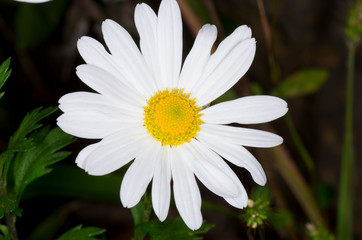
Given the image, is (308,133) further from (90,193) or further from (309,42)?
(90,193)

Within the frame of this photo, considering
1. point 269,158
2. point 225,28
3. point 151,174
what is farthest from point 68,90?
point 151,174

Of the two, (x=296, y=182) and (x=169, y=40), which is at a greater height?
(x=169, y=40)

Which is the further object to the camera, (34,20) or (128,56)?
(34,20)

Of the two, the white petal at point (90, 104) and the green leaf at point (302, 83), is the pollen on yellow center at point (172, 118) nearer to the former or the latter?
the white petal at point (90, 104)

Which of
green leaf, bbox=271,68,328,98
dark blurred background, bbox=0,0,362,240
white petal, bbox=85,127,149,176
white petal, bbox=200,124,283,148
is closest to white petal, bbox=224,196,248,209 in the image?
white petal, bbox=200,124,283,148

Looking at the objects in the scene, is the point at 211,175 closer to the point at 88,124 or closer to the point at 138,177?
the point at 138,177

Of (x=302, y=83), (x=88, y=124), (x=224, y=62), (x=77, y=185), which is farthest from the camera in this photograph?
(x=302, y=83)

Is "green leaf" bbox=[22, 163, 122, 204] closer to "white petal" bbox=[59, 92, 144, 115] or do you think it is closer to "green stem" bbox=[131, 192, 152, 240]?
"green stem" bbox=[131, 192, 152, 240]

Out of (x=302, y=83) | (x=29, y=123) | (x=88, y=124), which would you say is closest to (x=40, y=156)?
(x=29, y=123)
